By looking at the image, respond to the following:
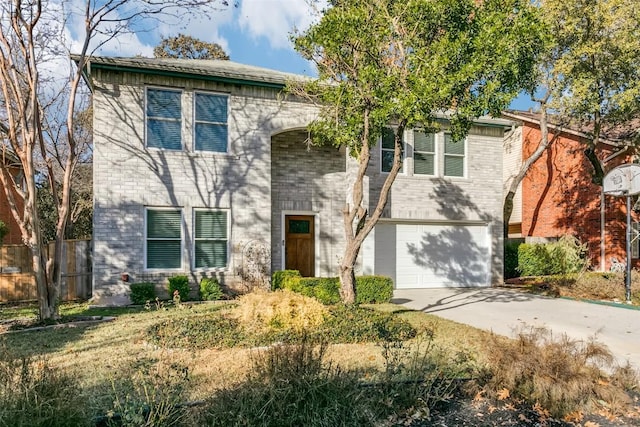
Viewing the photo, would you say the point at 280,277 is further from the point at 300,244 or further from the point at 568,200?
the point at 568,200

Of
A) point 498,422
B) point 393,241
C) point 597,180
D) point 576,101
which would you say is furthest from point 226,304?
point 597,180

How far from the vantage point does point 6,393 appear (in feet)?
10.7

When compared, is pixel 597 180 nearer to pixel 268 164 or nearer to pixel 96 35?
pixel 268 164

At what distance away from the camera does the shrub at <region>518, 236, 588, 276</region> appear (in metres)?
16.5

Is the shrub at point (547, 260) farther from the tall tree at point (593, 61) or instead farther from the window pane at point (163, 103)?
the window pane at point (163, 103)

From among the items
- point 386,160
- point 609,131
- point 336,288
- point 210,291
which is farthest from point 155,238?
point 609,131

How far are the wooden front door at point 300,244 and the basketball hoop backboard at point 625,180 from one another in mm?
8710

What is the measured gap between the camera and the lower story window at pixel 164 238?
10.8 metres

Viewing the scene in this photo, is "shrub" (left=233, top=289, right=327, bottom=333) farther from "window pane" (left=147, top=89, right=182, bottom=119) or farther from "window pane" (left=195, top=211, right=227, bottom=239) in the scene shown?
"window pane" (left=147, top=89, right=182, bottom=119)

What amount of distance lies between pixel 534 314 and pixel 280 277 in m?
6.27

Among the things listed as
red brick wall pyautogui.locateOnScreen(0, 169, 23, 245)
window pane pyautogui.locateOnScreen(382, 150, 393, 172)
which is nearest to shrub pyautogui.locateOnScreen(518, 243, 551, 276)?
window pane pyautogui.locateOnScreen(382, 150, 393, 172)

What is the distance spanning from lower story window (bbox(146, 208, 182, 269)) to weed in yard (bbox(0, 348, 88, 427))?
723 centimetres

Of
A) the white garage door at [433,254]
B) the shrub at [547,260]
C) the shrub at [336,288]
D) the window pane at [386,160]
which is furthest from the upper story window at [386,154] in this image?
the shrub at [547,260]

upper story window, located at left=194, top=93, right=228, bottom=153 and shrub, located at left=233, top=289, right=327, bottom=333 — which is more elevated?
upper story window, located at left=194, top=93, right=228, bottom=153
